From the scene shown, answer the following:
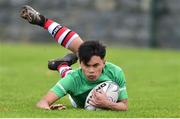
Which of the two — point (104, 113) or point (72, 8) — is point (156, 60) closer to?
point (72, 8)

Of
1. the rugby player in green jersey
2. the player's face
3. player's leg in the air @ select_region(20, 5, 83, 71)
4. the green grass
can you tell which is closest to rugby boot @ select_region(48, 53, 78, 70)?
player's leg in the air @ select_region(20, 5, 83, 71)

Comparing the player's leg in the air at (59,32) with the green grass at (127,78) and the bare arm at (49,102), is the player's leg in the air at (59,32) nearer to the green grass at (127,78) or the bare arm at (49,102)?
the green grass at (127,78)

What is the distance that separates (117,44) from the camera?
26000 millimetres

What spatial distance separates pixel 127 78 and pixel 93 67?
6228 millimetres

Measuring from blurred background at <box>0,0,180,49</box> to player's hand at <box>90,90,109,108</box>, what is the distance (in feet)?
54.2

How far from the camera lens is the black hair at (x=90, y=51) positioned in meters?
8.81

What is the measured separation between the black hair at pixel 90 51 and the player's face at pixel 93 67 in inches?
1.5

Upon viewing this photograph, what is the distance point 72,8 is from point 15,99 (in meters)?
15.5

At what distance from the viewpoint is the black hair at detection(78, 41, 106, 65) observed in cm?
881

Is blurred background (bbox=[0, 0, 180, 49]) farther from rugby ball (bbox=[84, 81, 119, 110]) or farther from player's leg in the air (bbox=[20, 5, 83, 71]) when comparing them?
rugby ball (bbox=[84, 81, 119, 110])

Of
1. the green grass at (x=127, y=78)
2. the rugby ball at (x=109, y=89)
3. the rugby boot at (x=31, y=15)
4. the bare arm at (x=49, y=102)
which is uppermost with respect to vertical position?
the rugby boot at (x=31, y=15)

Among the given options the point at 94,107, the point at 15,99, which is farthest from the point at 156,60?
the point at 94,107

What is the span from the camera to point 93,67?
8859 mm

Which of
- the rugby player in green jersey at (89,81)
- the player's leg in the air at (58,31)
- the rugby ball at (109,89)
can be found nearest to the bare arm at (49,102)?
the rugby player in green jersey at (89,81)
